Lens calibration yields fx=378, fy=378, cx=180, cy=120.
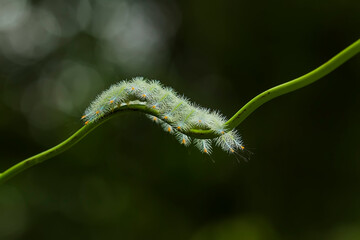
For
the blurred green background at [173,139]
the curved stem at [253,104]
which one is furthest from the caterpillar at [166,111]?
the blurred green background at [173,139]

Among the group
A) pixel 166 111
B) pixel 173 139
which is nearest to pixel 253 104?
pixel 166 111

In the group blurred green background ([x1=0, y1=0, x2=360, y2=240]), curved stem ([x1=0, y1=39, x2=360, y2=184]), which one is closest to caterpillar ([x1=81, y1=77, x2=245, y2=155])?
curved stem ([x1=0, y1=39, x2=360, y2=184])

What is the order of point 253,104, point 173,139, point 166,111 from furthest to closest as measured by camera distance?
1. point 173,139
2. point 166,111
3. point 253,104

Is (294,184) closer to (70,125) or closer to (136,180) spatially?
(136,180)

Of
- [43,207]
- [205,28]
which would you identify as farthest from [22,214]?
[205,28]

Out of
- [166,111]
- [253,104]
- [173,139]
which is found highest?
[173,139]

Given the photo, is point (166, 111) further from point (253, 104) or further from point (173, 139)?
point (173, 139)

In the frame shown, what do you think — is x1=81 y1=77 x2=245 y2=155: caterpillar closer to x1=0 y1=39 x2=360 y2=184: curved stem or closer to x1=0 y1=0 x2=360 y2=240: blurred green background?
x1=0 y1=39 x2=360 y2=184: curved stem
